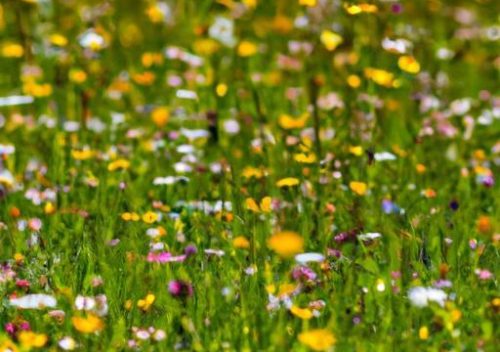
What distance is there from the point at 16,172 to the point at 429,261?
1427mm

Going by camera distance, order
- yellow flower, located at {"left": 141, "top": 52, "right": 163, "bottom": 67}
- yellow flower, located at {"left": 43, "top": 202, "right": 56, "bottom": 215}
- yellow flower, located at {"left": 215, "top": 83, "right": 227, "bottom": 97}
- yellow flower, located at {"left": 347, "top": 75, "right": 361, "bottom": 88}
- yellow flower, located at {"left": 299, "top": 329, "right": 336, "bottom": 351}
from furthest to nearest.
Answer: yellow flower, located at {"left": 141, "top": 52, "right": 163, "bottom": 67}, yellow flower, located at {"left": 347, "top": 75, "right": 361, "bottom": 88}, yellow flower, located at {"left": 215, "top": 83, "right": 227, "bottom": 97}, yellow flower, located at {"left": 43, "top": 202, "right": 56, "bottom": 215}, yellow flower, located at {"left": 299, "top": 329, "right": 336, "bottom": 351}

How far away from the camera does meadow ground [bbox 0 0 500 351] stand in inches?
91.6

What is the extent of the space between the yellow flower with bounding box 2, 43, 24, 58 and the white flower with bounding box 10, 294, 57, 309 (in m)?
2.36

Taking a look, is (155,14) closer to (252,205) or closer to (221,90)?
(221,90)

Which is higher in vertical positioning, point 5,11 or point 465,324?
point 465,324

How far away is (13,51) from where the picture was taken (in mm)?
4496

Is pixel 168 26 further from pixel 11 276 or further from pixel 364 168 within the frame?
pixel 11 276

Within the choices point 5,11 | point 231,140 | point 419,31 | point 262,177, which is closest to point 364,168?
point 262,177

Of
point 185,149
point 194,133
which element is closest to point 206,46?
point 194,133

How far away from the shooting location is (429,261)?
2.69 meters

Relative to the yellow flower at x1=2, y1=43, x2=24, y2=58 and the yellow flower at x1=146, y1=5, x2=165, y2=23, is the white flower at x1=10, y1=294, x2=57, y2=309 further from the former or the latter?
the yellow flower at x1=146, y1=5, x2=165, y2=23

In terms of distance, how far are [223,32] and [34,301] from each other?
8.20 feet

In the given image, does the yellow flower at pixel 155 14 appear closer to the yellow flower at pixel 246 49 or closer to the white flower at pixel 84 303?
the yellow flower at pixel 246 49

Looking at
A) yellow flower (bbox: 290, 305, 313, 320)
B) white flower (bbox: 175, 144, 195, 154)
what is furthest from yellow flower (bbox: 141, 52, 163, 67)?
yellow flower (bbox: 290, 305, 313, 320)
